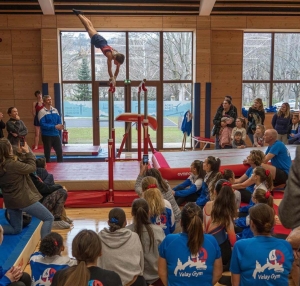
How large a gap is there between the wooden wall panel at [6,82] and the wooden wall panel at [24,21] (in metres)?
1.16

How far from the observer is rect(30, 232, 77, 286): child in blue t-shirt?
8.68 ft

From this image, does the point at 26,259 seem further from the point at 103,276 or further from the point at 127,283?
the point at 103,276

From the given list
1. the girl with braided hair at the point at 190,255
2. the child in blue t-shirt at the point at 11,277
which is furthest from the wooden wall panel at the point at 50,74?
the girl with braided hair at the point at 190,255

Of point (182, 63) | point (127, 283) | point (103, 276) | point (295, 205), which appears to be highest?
point (182, 63)

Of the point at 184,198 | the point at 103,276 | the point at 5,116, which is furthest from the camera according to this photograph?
the point at 5,116

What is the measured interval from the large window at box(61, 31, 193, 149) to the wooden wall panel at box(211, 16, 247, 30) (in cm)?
77

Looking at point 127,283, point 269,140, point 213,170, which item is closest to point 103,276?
point 127,283

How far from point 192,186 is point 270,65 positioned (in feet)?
23.7

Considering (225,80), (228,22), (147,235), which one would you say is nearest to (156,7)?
(228,22)

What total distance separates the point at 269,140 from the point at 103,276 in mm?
4089

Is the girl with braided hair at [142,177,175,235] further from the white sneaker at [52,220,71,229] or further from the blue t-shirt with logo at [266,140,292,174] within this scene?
the blue t-shirt with logo at [266,140,292,174]

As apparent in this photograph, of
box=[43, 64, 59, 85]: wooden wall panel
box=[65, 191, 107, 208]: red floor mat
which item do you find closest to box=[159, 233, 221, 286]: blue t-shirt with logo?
box=[65, 191, 107, 208]: red floor mat

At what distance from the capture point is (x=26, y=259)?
3.94m

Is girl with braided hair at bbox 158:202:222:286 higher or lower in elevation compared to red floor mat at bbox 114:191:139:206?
higher
